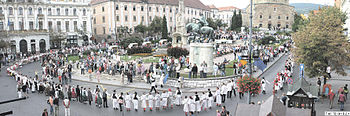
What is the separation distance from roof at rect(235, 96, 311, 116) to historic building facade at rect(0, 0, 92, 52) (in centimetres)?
4907

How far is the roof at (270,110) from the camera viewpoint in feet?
22.6

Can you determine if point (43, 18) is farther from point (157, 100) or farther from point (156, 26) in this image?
point (157, 100)

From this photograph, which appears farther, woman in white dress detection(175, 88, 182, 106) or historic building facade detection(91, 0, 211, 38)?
historic building facade detection(91, 0, 211, 38)

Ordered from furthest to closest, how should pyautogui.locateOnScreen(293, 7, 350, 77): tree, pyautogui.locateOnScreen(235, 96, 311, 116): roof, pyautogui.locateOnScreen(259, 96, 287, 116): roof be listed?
pyautogui.locateOnScreen(293, 7, 350, 77): tree → pyautogui.locateOnScreen(235, 96, 311, 116): roof → pyautogui.locateOnScreen(259, 96, 287, 116): roof

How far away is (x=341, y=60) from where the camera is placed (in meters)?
16.0

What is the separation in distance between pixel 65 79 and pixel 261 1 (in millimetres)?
83672

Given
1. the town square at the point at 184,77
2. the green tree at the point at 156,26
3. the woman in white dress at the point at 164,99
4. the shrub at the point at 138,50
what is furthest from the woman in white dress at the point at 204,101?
the green tree at the point at 156,26

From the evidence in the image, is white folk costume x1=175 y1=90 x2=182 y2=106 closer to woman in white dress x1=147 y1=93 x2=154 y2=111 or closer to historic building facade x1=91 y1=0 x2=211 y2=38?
woman in white dress x1=147 y1=93 x2=154 y2=111

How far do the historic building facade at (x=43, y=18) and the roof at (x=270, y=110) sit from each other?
4907 centimetres

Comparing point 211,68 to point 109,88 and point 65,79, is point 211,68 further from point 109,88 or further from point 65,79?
point 65,79

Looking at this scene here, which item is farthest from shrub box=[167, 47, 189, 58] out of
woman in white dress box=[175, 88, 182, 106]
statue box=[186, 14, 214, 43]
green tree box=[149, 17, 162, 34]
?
green tree box=[149, 17, 162, 34]

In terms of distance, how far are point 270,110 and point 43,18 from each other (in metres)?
56.3

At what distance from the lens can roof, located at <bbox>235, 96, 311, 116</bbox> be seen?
22.6ft

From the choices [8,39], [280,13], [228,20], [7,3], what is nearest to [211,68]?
[8,39]
